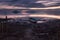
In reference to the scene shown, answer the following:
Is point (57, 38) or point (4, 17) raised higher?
point (4, 17)

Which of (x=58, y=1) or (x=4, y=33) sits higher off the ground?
(x=58, y=1)

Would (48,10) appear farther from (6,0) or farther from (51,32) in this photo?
(6,0)

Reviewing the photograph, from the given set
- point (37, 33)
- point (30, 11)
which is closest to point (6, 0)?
point (30, 11)

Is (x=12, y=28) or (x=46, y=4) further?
(x=46, y=4)

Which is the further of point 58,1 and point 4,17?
point 58,1

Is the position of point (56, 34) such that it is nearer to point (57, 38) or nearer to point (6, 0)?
point (57, 38)

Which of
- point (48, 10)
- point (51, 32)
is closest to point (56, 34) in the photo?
point (51, 32)
